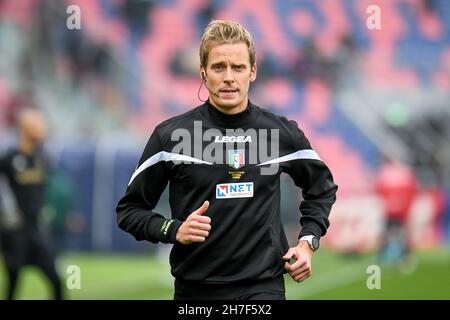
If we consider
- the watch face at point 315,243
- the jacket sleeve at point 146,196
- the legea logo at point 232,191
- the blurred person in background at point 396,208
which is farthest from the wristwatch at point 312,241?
the blurred person in background at point 396,208

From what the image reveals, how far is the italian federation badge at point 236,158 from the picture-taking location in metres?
3.59

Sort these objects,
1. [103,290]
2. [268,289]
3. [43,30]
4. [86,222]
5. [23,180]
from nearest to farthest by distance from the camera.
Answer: [268,289] → [23,180] → [103,290] → [86,222] → [43,30]

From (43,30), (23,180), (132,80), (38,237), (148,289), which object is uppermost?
(43,30)

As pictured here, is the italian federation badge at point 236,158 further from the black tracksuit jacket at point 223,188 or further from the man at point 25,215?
the man at point 25,215

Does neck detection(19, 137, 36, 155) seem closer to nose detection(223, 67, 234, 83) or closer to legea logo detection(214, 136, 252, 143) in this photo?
legea logo detection(214, 136, 252, 143)

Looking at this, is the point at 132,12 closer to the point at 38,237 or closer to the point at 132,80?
the point at 132,80

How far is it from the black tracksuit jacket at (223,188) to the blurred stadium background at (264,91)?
750 cm

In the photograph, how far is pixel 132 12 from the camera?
41.2 ft

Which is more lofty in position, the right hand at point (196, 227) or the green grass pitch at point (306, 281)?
the right hand at point (196, 227)

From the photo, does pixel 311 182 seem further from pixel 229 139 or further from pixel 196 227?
pixel 196 227

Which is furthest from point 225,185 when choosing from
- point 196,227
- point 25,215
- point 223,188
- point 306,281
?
point 306,281

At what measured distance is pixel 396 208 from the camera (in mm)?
11133

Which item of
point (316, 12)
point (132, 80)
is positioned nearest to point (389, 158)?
point (316, 12)
